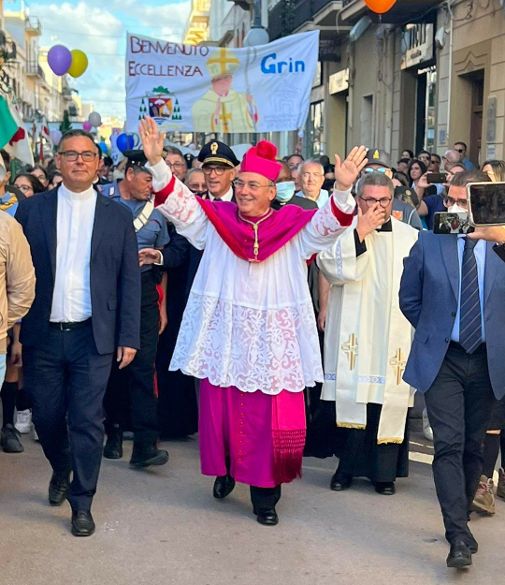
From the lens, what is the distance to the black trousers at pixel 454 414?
178 inches

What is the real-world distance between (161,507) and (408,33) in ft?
47.7

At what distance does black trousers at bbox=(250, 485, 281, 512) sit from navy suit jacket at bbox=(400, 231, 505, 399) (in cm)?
102

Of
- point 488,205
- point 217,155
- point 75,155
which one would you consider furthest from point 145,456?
point 488,205

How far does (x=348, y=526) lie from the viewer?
5.10 metres

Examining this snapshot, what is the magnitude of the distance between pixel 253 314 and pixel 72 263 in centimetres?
97

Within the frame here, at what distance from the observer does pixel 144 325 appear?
20.2ft

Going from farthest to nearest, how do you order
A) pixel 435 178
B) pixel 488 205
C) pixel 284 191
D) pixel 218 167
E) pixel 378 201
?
1. pixel 435 178
2. pixel 284 191
3. pixel 218 167
4. pixel 378 201
5. pixel 488 205

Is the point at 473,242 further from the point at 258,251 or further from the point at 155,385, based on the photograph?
the point at 155,385

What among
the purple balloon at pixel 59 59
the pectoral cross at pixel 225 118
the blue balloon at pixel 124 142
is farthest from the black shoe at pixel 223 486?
the purple balloon at pixel 59 59

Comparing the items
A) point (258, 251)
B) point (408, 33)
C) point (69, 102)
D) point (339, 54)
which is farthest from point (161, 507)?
point (69, 102)

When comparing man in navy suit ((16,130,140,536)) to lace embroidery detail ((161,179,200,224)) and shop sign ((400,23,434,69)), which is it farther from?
shop sign ((400,23,434,69))

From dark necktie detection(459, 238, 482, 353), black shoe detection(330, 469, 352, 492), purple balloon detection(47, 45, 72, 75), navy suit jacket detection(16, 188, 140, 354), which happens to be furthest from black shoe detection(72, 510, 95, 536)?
purple balloon detection(47, 45, 72, 75)

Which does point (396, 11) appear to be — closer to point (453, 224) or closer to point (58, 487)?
point (58, 487)

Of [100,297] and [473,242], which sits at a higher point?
[473,242]
